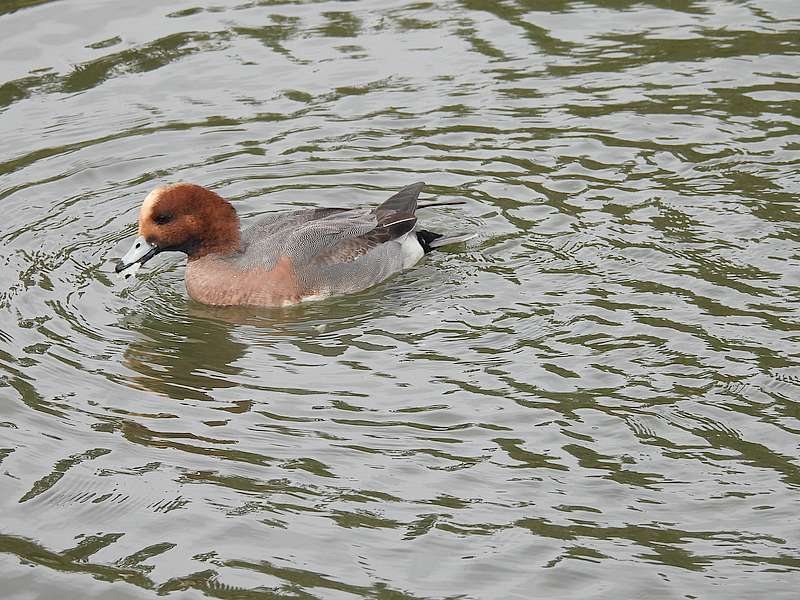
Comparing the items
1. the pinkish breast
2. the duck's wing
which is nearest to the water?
the pinkish breast

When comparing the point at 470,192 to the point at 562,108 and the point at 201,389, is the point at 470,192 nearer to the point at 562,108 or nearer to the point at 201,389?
the point at 562,108

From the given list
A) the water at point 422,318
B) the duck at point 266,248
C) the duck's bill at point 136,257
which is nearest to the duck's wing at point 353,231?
the duck at point 266,248

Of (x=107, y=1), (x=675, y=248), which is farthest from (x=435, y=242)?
(x=107, y=1)

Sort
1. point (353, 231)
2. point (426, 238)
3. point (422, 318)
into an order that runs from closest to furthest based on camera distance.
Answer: point (422, 318), point (353, 231), point (426, 238)

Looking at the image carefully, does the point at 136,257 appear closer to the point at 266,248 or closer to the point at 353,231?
the point at 266,248

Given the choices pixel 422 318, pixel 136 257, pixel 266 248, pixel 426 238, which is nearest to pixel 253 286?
pixel 266 248

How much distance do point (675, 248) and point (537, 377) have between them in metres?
2.17

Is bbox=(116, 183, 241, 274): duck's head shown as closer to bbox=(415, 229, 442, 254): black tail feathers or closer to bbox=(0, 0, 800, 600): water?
bbox=(0, 0, 800, 600): water

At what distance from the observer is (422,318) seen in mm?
9031

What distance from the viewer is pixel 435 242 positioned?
10203mm

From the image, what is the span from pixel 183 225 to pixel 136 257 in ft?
1.41

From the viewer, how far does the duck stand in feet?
31.4

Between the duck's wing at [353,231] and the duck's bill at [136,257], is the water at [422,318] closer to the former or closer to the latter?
the duck's bill at [136,257]

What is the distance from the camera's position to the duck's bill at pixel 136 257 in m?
9.44
